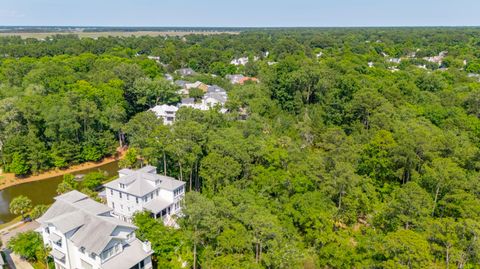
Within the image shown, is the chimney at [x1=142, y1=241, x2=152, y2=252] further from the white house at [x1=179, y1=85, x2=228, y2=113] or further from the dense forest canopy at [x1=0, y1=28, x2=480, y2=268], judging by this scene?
the white house at [x1=179, y1=85, x2=228, y2=113]

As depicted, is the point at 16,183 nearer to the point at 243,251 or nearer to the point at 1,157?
the point at 1,157

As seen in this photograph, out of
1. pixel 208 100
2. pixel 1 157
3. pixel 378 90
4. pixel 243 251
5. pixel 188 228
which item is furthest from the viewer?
pixel 208 100

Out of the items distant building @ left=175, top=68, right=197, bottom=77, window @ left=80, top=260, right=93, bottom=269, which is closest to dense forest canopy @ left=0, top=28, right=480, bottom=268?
window @ left=80, top=260, right=93, bottom=269

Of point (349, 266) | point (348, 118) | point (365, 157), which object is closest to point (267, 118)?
point (348, 118)

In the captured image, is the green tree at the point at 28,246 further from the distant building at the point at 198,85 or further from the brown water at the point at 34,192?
the distant building at the point at 198,85

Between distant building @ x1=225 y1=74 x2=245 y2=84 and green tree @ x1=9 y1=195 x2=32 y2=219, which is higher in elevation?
distant building @ x1=225 y1=74 x2=245 y2=84

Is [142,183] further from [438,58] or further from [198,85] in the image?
[438,58]
